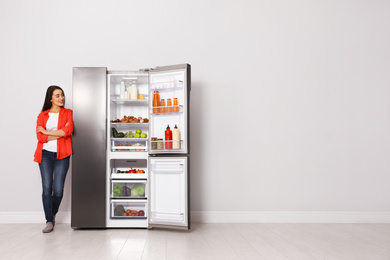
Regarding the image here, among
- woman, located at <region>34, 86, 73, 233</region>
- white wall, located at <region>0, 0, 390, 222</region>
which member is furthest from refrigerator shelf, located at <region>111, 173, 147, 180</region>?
white wall, located at <region>0, 0, 390, 222</region>

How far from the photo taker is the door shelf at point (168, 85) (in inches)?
192

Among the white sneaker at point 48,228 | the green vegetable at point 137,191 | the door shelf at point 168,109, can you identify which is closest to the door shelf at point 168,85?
the door shelf at point 168,109

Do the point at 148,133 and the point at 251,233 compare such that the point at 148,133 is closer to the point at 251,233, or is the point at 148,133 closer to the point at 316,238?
the point at 251,233

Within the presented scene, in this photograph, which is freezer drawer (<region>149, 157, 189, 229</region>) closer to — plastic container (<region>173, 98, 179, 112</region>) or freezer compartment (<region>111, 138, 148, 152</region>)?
freezer compartment (<region>111, 138, 148, 152</region>)

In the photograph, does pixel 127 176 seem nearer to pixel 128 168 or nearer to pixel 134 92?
pixel 128 168

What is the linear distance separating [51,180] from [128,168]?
109 cm

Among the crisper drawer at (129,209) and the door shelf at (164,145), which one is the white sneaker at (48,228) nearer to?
the crisper drawer at (129,209)

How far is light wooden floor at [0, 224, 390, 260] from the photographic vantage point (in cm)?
353

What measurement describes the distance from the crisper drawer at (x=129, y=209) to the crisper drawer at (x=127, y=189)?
0.09 m

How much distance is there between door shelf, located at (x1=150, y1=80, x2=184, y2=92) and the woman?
127 cm

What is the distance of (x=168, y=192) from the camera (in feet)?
15.7

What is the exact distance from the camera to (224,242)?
4.07m

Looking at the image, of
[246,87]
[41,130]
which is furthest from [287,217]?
[41,130]

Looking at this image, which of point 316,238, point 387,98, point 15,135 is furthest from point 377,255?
point 15,135
